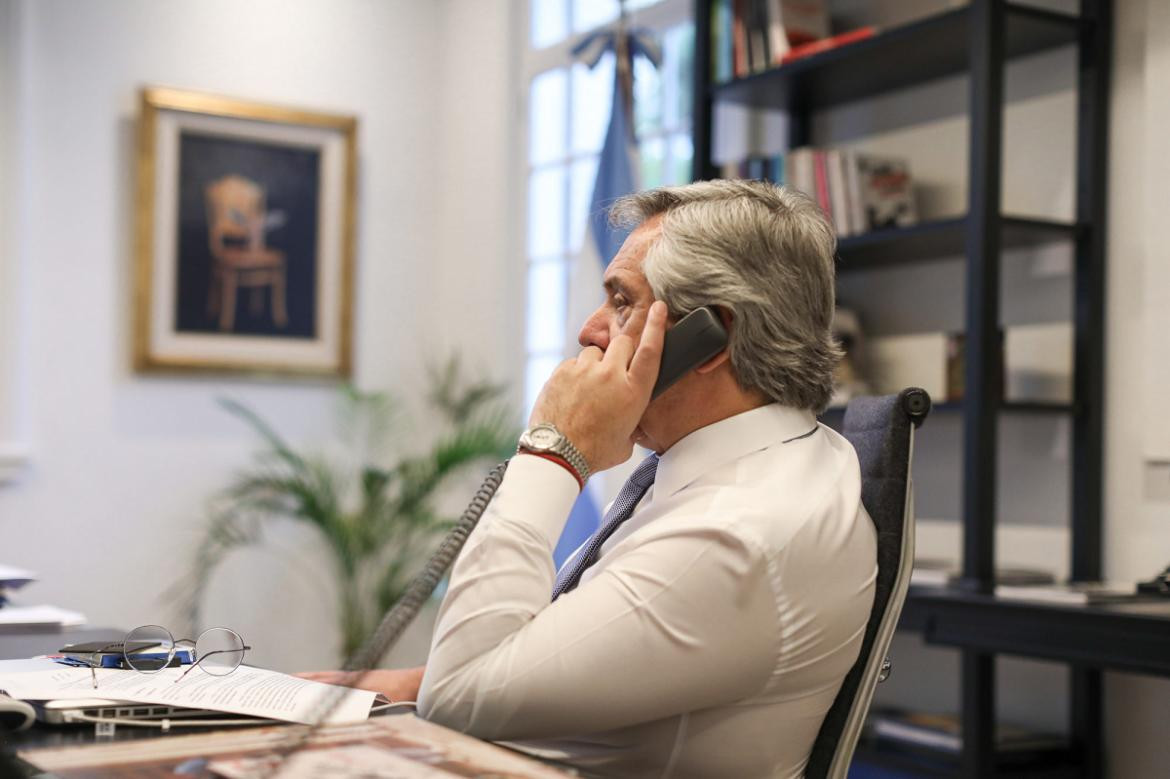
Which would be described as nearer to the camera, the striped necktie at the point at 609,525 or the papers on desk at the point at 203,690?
the papers on desk at the point at 203,690

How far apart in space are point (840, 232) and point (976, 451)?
720mm

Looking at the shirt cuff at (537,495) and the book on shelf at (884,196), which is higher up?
the book on shelf at (884,196)

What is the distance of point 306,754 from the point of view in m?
1.03

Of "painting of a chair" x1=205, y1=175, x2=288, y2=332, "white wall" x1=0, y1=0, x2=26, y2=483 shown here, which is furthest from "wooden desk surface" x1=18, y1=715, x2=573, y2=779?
"painting of a chair" x1=205, y1=175, x2=288, y2=332

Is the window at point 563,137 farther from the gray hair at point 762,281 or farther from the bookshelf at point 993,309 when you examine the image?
the gray hair at point 762,281

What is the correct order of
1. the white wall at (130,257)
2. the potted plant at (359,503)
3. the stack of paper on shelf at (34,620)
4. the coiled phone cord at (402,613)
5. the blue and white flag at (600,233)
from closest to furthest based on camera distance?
1. the coiled phone cord at (402,613)
2. the stack of paper on shelf at (34,620)
3. the blue and white flag at (600,233)
4. the white wall at (130,257)
5. the potted plant at (359,503)

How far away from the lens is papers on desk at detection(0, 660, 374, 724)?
3.97 ft

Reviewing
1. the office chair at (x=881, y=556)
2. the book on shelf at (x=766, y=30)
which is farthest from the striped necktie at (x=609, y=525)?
the book on shelf at (x=766, y=30)

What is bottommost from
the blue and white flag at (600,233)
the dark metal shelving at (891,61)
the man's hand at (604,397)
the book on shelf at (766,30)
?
the man's hand at (604,397)

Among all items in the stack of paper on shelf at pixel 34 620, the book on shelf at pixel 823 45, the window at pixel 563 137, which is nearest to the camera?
the stack of paper on shelf at pixel 34 620

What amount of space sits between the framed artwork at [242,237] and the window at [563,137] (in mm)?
734

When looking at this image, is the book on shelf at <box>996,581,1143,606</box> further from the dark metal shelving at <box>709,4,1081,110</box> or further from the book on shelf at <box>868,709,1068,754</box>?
the dark metal shelving at <box>709,4,1081,110</box>

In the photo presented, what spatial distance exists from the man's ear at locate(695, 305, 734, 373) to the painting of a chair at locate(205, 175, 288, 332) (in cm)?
371

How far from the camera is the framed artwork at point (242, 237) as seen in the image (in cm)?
477
